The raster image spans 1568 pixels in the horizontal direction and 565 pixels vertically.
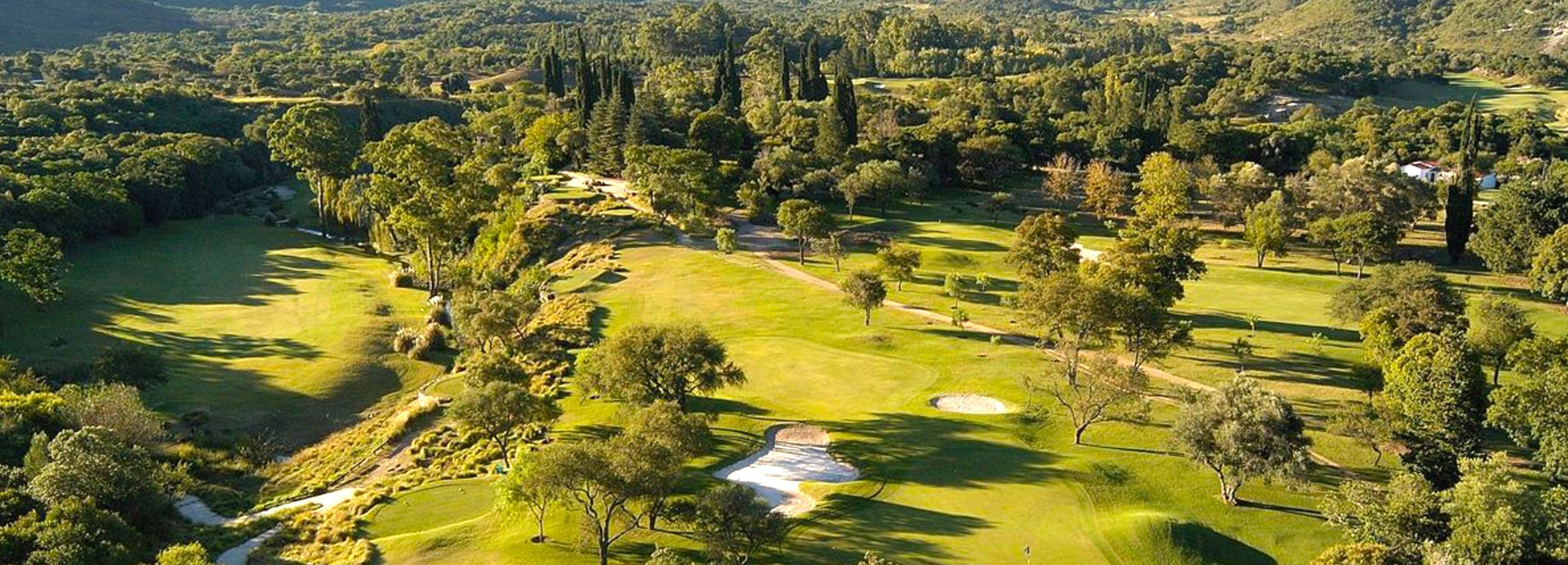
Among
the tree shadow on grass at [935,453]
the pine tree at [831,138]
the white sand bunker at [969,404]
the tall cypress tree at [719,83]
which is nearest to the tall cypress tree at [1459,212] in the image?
the white sand bunker at [969,404]

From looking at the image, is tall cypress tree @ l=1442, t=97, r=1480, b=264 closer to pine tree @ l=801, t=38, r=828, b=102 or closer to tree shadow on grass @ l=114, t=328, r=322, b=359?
pine tree @ l=801, t=38, r=828, b=102

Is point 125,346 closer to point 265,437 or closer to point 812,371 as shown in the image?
point 265,437

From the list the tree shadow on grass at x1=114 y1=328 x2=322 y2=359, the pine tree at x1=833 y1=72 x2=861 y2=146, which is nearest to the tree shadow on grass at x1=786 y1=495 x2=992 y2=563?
the tree shadow on grass at x1=114 y1=328 x2=322 y2=359

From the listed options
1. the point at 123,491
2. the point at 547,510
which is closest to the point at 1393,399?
the point at 547,510

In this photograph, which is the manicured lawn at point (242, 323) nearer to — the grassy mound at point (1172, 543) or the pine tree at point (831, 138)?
the grassy mound at point (1172, 543)

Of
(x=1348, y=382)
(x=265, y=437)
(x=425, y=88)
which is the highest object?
(x=425, y=88)

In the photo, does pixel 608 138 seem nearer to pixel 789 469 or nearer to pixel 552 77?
pixel 552 77
